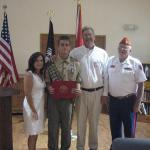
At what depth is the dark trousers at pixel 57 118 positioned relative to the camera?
3217mm

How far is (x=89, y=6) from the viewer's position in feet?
19.7

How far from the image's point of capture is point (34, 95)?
3125 millimetres

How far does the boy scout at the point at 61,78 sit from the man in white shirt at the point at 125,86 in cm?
41

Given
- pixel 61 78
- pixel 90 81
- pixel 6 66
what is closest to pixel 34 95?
pixel 61 78

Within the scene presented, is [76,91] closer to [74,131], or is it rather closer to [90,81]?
[90,81]

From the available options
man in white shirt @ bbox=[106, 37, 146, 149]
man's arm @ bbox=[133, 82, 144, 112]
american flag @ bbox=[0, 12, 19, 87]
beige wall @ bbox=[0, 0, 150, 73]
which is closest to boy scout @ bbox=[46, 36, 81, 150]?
man in white shirt @ bbox=[106, 37, 146, 149]

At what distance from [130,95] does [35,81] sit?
107cm

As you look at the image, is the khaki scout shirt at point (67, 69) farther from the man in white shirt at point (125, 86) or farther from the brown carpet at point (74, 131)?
the brown carpet at point (74, 131)

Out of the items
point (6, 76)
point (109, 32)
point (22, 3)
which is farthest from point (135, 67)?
point (22, 3)

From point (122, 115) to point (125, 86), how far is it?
1.12 feet

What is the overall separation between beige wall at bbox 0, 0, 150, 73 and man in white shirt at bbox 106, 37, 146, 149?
2892mm

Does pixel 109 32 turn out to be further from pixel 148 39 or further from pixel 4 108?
pixel 4 108

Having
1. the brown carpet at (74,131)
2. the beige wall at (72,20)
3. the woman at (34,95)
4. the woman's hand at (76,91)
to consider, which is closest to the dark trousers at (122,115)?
the woman's hand at (76,91)

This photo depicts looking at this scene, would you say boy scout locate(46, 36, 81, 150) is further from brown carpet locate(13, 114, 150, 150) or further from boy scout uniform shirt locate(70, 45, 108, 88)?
brown carpet locate(13, 114, 150, 150)
